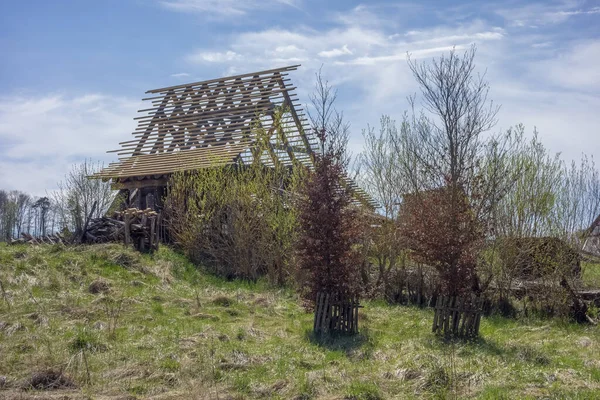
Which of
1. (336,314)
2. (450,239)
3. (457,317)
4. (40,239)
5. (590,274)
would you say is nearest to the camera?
(457,317)

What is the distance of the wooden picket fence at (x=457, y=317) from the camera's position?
11.2m

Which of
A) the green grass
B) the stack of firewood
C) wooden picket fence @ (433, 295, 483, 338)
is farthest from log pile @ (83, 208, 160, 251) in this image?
the green grass

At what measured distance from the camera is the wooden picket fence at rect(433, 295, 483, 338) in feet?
36.7

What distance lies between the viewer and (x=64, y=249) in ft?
57.6

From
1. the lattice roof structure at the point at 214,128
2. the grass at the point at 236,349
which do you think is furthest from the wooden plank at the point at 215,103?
the grass at the point at 236,349

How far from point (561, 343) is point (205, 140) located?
58.6ft

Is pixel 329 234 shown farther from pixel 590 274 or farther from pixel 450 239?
pixel 590 274

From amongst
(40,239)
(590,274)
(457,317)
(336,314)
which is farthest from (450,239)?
(40,239)

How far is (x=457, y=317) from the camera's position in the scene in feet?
37.0

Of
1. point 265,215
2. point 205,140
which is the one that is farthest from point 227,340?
point 205,140

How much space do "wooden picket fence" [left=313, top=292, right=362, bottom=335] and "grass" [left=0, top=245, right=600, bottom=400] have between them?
1.13 ft

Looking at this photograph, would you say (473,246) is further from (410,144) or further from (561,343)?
(410,144)

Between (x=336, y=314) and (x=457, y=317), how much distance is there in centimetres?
223

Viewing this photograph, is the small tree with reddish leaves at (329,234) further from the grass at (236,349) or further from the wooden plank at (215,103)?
the wooden plank at (215,103)
